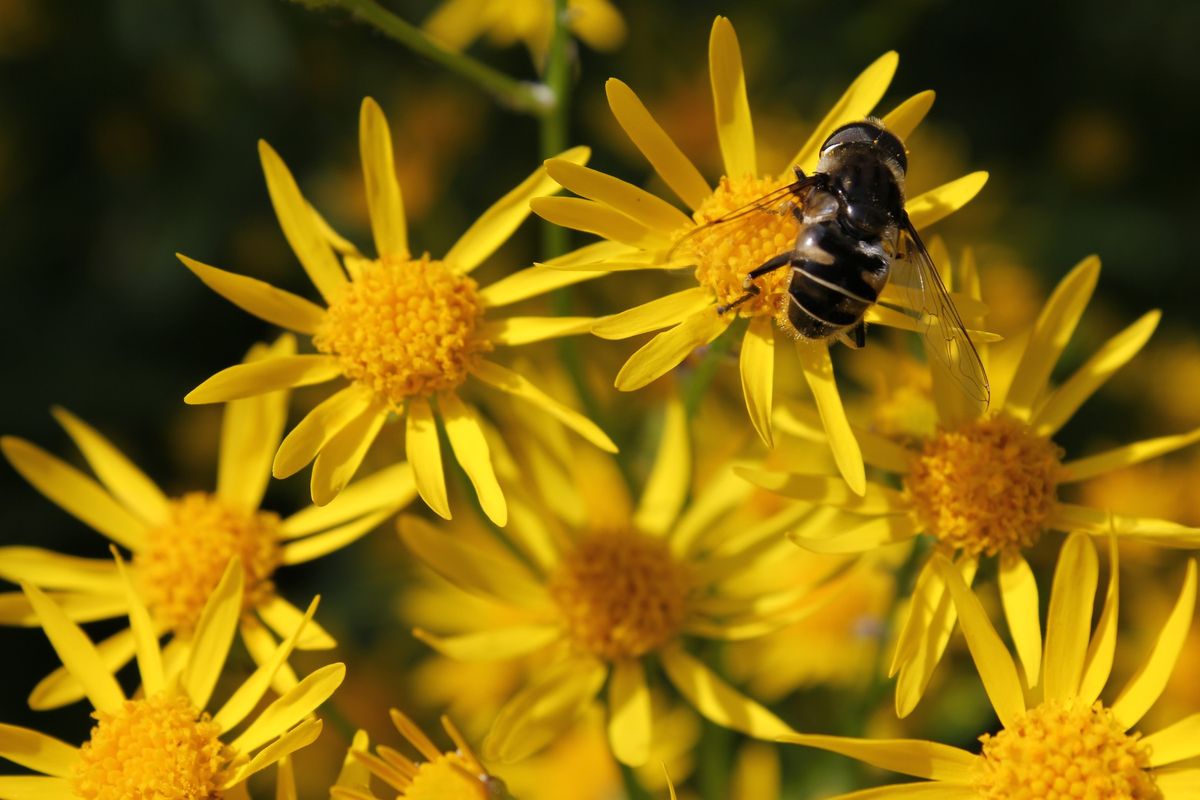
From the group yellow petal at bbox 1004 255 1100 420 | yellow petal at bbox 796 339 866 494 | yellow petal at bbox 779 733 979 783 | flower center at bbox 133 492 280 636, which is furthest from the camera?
flower center at bbox 133 492 280 636

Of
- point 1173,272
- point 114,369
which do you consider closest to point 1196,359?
point 1173,272

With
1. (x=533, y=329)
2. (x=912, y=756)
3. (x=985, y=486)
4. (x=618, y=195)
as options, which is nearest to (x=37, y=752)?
(x=533, y=329)

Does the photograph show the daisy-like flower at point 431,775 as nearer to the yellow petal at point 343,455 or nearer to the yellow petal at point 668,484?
the yellow petal at point 343,455

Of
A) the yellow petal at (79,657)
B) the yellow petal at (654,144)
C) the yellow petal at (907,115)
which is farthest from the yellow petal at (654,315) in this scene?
the yellow petal at (79,657)

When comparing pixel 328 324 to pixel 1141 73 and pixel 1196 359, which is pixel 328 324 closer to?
pixel 1196 359

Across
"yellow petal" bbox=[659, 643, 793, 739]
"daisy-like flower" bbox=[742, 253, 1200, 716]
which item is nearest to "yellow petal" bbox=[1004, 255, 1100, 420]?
"daisy-like flower" bbox=[742, 253, 1200, 716]

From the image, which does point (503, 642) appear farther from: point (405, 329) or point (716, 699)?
point (405, 329)

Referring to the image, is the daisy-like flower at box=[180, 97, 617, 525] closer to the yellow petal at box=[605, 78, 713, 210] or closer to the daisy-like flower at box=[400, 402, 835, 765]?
the yellow petal at box=[605, 78, 713, 210]
